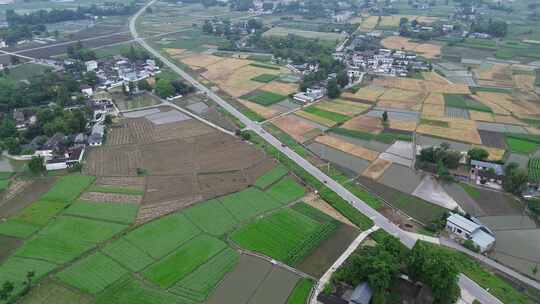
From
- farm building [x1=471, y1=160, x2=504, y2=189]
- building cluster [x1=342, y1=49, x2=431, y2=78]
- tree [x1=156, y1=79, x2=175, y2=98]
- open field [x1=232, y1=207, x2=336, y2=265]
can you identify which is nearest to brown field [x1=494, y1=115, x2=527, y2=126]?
farm building [x1=471, y1=160, x2=504, y2=189]

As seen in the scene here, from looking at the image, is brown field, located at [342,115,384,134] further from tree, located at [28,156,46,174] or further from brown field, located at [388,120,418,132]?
tree, located at [28,156,46,174]

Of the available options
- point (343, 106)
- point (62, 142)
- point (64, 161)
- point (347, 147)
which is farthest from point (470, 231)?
point (62, 142)

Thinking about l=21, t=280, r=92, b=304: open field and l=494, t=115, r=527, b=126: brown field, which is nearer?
l=21, t=280, r=92, b=304: open field

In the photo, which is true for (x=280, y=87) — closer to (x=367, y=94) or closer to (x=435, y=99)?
(x=367, y=94)

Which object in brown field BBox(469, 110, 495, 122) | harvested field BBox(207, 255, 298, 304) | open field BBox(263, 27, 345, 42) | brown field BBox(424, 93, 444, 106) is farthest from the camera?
open field BBox(263, 27, 345, 42)

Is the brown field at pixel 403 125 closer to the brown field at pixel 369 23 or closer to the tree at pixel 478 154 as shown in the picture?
the tree at pixel 478 154

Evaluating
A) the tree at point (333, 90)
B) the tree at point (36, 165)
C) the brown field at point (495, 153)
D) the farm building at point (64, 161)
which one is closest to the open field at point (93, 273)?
the tree at point (36, 165)

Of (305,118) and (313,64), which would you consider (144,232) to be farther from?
(313,64)
